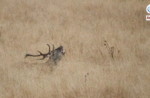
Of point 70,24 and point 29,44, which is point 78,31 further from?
point 29,44

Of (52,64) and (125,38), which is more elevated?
(125,38)

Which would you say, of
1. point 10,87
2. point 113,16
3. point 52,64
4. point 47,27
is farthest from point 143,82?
point 10,87

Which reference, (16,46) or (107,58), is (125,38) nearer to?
(107,58)

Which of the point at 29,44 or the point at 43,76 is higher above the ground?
the point at 29,44

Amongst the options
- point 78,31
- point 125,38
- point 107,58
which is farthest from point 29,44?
point 125,38

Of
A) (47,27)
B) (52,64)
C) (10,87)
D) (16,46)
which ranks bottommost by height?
(10,87)
